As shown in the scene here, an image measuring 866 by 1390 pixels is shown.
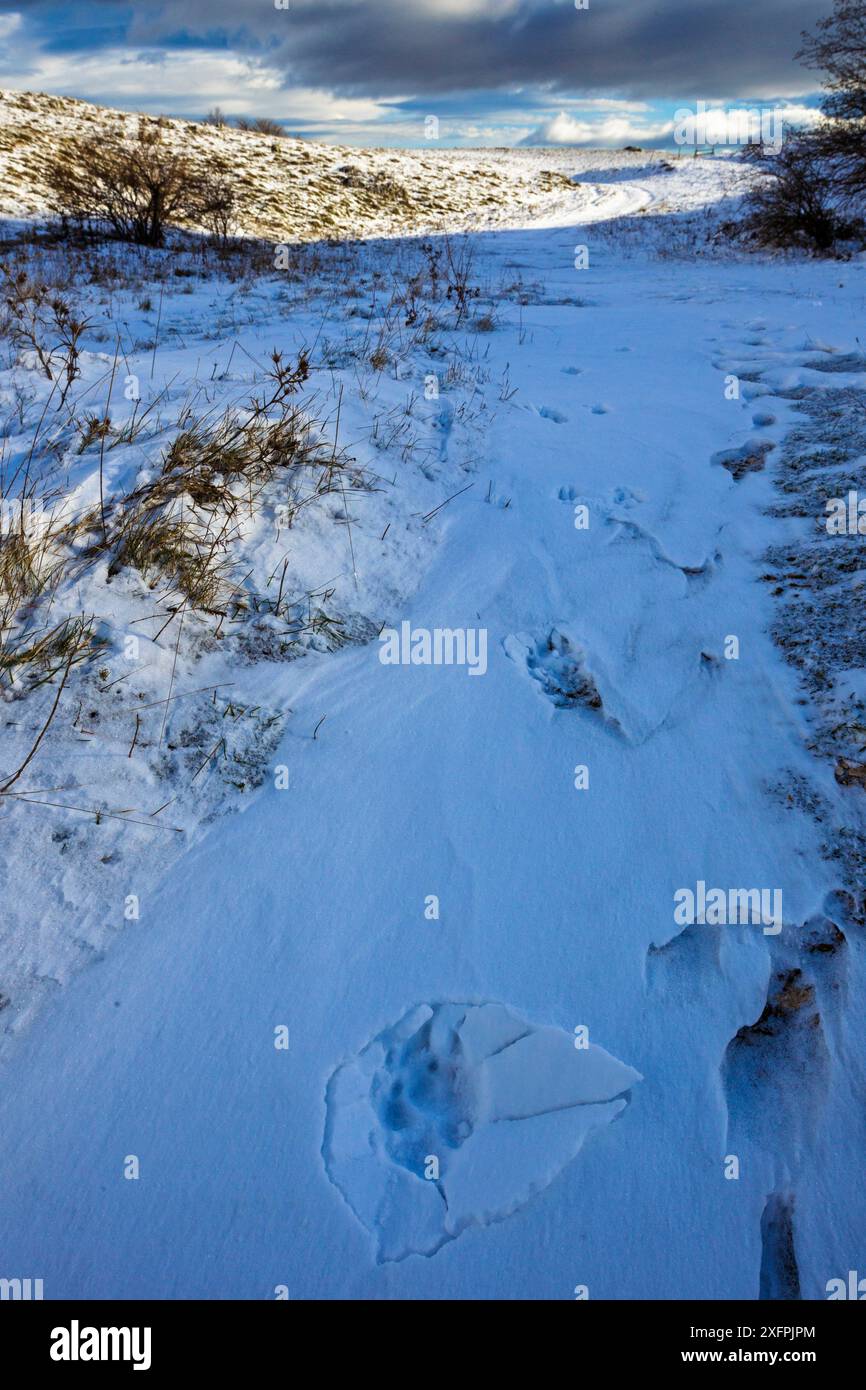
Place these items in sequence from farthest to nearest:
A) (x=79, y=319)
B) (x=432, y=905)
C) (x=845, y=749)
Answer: (x=79, y=319), (x=845, y=749), (x=432, y=905)

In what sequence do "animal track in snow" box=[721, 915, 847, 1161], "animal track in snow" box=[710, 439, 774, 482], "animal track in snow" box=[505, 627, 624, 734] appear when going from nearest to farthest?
1. "animal track in snow" box=[721, 915, 847, 1161]
2. "animal track in snow" box=[505, 627, 624, 734]
3. "animal track in snow" box=[710, 439, 774, 482]

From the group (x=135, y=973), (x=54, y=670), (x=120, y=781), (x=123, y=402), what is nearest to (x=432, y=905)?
(x=135, y=973)

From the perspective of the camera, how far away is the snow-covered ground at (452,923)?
4.91ft

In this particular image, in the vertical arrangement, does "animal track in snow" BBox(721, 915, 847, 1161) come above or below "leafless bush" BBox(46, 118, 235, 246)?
below

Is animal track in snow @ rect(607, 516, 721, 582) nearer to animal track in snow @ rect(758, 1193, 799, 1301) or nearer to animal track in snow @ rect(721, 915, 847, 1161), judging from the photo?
animal track in snow @ rect(721, 915, 847, 1161)

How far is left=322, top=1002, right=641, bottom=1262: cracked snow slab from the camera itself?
1.51 m

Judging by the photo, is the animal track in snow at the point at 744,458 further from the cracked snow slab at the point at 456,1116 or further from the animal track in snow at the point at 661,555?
the cracked snow slab at the point at 456,1116

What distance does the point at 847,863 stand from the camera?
2.14 m

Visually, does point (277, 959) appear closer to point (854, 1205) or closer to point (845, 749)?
point (854, 1205)

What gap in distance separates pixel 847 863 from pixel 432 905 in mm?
1219

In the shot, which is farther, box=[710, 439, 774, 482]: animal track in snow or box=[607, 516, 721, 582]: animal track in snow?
box=[710, 439, 774, 482]: animal track in snow

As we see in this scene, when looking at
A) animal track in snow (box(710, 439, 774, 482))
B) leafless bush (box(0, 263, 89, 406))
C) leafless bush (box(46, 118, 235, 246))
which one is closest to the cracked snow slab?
leafless bush (box(0, 263, 89, 406))

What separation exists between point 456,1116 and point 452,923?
49cm
